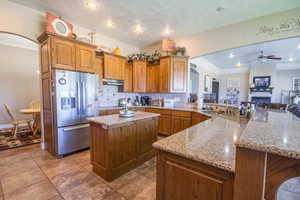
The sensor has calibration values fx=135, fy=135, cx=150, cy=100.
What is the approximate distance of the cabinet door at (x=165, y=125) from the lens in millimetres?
4082

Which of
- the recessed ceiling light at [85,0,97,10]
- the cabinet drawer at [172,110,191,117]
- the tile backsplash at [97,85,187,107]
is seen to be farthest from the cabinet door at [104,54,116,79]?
the cabinet drawer at [172,110,191,117]

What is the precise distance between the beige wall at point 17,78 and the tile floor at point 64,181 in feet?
10.6

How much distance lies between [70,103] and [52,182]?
4.71 ft

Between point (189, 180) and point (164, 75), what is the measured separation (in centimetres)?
349

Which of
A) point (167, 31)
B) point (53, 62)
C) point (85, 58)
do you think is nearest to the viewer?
point (53, 62)

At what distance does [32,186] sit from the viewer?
1.93m

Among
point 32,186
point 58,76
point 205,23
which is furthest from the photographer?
point 205,23

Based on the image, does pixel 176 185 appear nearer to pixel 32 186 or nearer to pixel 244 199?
pixel 244 199

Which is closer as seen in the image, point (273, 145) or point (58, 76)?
point (273, 145)

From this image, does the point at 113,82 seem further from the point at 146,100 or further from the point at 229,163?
the point at 229,163

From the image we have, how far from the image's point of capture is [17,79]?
16.5 ft

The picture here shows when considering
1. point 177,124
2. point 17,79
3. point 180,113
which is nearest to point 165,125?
point 177,124

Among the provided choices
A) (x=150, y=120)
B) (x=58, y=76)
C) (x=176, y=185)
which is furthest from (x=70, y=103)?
(x=176, y=185)

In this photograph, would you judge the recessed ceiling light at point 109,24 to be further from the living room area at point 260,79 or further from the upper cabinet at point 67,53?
the living room area at point 260,79
